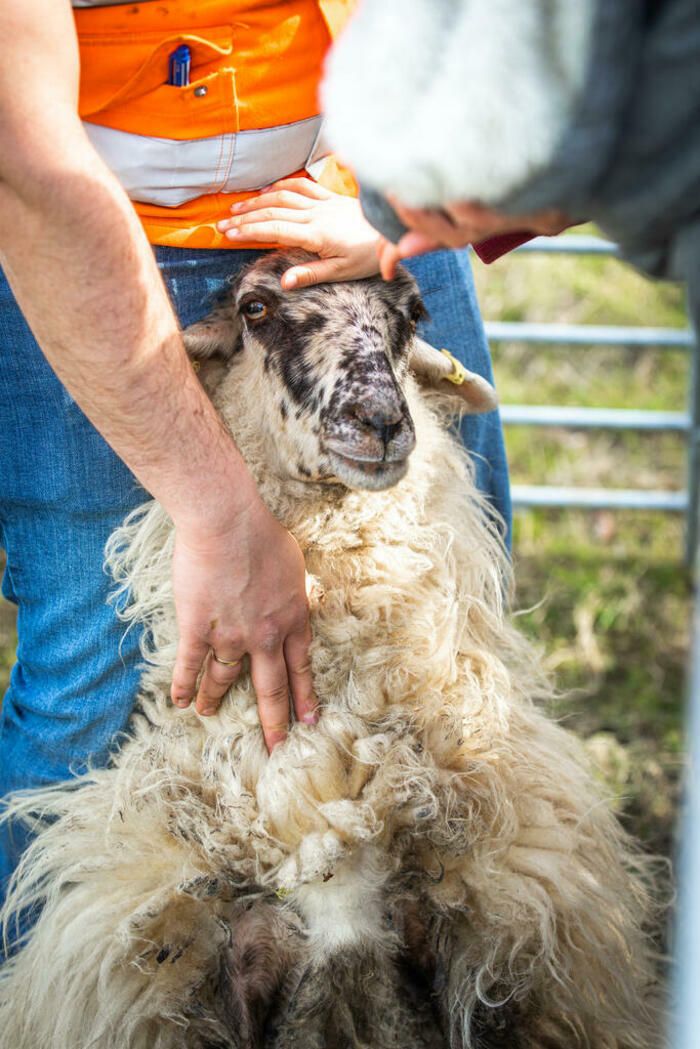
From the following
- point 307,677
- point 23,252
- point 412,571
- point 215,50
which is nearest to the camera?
point 23,252

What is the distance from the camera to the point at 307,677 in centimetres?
157

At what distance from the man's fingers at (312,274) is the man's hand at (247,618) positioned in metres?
0.35

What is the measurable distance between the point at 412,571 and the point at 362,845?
44cm

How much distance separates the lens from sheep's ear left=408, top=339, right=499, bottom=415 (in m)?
1.78

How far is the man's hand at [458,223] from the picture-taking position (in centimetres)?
98

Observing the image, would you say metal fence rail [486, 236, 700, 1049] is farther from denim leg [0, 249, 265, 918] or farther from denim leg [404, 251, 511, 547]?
denim leg [0, 249, 265, 918]

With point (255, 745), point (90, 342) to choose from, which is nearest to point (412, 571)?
point (255, 745)

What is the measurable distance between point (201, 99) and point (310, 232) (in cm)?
24

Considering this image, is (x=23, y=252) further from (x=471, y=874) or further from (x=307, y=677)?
(x=471, y=874)

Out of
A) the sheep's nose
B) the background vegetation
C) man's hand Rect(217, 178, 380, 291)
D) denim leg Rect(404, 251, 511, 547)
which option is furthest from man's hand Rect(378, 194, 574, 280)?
the background vegetation

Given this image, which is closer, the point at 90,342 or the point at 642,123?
the point at 642,123

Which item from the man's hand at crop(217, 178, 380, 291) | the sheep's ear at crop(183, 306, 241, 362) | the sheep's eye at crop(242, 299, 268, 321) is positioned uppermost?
the man's hand at crop(217, 178, 380, 291)

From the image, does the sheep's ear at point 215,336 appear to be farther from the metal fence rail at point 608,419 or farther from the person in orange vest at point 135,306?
the metal fence rail at point 608,419

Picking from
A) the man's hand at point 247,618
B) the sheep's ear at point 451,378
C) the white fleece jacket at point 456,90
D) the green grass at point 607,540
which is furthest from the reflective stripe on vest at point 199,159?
the green grass at point 607,540
